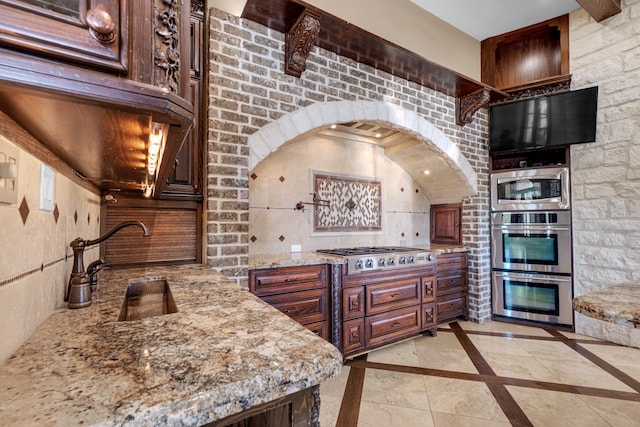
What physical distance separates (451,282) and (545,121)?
210 centimetres

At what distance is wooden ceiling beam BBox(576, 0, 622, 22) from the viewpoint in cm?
281

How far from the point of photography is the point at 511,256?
3580 mm

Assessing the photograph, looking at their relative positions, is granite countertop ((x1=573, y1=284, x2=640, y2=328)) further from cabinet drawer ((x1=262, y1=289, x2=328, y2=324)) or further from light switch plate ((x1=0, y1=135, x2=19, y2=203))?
light switch plate ((x1=0, y1=135, x2=19, y2=203))

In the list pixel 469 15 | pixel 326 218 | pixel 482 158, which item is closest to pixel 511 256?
pixel 482 158

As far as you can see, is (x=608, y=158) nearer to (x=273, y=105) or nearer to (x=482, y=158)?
(x=482, y=158)

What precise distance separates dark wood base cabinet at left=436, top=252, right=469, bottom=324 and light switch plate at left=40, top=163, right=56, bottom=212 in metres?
3.35

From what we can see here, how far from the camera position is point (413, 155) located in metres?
3.63

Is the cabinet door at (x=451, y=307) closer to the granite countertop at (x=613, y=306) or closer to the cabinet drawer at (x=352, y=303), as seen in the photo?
the cabinet drawer at (x=352, y=303)

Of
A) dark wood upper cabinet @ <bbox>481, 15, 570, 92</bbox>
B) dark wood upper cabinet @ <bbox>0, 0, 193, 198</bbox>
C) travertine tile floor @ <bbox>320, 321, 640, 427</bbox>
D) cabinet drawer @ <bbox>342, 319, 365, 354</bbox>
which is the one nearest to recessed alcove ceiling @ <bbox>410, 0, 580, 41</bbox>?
dark wood upper cabinet @ <bbox>481, 15, 570, 92</bbox>

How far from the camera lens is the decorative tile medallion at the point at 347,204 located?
325 cm

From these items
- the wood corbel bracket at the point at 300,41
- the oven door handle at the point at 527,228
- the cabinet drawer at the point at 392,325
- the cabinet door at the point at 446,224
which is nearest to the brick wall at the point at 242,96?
the wood corbel bracket at the point at 300,41

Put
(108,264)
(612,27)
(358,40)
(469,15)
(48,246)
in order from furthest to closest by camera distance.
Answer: (469,15) → (612,27) → (358,40) → (108,264) → (48,246)

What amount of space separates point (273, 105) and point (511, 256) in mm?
3286

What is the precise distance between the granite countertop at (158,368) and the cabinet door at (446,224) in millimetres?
3555
